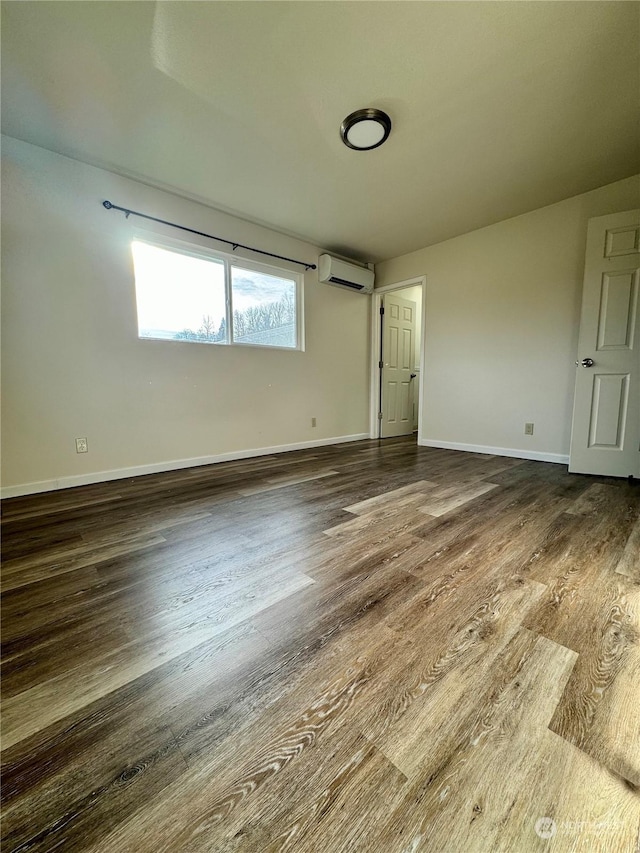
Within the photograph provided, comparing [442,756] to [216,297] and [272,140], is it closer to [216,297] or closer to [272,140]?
[272,140]

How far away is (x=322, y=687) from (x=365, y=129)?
2803mm

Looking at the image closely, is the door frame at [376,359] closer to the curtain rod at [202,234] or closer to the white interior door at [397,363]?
the white interior door at [397,363]

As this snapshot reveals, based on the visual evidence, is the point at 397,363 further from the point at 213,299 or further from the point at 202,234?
the point at 202,234

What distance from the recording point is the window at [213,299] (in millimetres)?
2668

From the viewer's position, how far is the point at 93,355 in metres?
2.41

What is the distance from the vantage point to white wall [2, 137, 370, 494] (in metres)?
2.13

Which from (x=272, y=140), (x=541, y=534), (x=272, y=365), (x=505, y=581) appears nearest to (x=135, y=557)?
(x=505, y=581)

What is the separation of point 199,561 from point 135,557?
0.99 ft

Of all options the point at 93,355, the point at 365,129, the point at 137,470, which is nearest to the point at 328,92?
the point at 365,129

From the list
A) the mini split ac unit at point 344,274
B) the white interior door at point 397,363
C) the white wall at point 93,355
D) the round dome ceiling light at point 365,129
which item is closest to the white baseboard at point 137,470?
the white wall at point 93,355

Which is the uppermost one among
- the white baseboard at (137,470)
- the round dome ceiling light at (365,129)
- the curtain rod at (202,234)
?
the round dome ceiling light at (365,129)

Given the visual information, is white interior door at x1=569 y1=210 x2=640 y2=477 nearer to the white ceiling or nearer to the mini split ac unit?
the white ceiling

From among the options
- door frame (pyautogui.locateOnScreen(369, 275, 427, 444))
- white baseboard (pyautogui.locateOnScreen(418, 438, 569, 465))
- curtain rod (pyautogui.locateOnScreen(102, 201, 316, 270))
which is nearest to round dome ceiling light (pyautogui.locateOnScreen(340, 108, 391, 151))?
curtain rod (pyautogui.locateOnScreen(102, 201, 316, 270))

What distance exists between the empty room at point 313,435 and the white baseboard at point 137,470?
27mm
